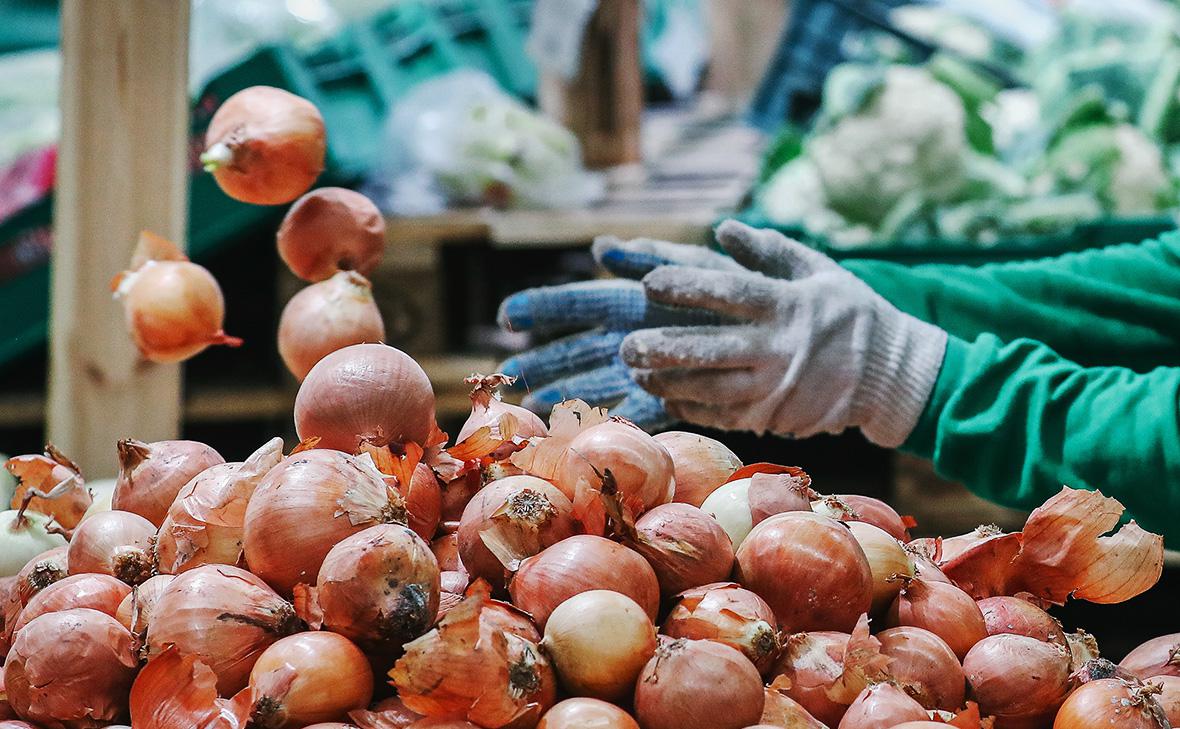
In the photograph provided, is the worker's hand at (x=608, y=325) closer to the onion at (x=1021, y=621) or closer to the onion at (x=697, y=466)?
the onion at (x=697, y=466)

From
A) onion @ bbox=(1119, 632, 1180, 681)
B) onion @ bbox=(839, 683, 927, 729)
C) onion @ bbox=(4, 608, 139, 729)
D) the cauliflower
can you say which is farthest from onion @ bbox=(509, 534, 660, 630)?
the cauliflower

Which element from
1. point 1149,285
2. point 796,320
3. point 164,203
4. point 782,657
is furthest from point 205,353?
point 782,657

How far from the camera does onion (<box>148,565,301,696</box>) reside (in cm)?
66

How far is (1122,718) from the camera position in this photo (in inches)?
26.1

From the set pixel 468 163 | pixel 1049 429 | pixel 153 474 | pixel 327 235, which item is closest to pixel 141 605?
pixel 153 474

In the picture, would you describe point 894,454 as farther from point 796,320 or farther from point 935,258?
point 796,320

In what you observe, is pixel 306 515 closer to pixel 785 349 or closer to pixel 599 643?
pixel 599 643

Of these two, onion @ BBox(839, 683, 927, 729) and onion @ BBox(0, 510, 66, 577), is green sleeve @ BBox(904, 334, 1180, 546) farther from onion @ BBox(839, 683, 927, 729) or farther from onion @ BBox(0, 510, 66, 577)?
onion @ BBox(0, 510, 66, 577)

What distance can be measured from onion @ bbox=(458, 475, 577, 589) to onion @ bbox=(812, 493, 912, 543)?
21 centimetres

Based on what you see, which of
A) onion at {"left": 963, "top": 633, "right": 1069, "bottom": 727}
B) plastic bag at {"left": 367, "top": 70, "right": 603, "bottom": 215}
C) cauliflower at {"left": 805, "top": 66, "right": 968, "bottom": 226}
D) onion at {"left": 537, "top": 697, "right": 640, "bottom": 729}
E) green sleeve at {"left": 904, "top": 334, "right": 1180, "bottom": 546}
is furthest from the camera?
cauliflower at {"left": 805, "top": 66, "right": 968, "bottom": 226}

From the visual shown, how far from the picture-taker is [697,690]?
0.62 metres

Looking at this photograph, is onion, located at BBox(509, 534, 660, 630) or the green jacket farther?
the green jacket

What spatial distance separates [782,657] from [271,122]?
615mm

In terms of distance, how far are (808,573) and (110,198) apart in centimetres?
111
